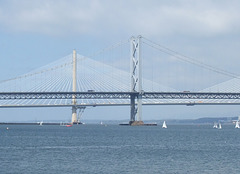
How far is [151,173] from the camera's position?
25.8 metres

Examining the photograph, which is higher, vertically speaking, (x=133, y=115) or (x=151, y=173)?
(x=133, y=115)

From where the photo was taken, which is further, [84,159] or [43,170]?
[84,159]

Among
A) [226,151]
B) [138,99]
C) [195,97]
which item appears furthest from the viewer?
[195,97]

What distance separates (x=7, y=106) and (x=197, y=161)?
219 ft

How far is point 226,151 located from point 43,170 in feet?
51.2

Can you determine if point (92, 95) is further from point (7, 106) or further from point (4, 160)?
point (4, 160)

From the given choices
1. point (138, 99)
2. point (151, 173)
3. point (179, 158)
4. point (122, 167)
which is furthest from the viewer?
point (138, 99)

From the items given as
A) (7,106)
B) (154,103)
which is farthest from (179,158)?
(7,106)

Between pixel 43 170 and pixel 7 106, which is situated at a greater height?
pixel 7 106

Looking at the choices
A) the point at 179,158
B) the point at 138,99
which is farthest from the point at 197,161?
the point at 138,99

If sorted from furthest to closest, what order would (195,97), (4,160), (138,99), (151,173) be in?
1. (195,97)
2. (138,99)
3. (4,160)
4. (151,173)

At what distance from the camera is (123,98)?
88375 millimetres

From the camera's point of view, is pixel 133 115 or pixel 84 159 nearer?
pixel 84 159

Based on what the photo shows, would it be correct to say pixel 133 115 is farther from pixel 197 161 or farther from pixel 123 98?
pixel 197 161
